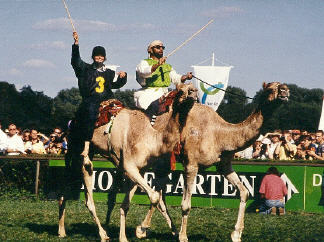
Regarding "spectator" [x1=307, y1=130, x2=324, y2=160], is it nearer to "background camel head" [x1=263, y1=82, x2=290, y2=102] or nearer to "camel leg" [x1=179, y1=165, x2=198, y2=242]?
"camel leg" [x1=179, y1=165, x2=198, y2=242]

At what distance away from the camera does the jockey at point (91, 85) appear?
10.8 m

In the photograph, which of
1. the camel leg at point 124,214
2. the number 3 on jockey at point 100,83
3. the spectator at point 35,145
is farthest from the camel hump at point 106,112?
the spectator at point 35,145

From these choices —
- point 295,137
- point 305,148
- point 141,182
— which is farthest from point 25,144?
point 141,182

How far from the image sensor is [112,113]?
11.0m

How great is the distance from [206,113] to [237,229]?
7.47 ft

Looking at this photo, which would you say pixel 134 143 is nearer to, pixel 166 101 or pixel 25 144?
pixel 166 101

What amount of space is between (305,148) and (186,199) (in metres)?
10.1

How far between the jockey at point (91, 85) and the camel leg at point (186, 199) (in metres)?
1.91

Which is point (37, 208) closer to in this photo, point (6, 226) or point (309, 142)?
point (6, 226)

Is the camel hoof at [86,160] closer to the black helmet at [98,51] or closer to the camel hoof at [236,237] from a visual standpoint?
the black helmet at [98,51]

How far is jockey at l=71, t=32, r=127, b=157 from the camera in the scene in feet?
35.3

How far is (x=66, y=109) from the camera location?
5753cm

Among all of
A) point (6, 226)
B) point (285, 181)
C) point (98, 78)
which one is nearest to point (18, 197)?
point (6, 226)

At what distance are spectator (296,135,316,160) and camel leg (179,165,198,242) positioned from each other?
8770mm
